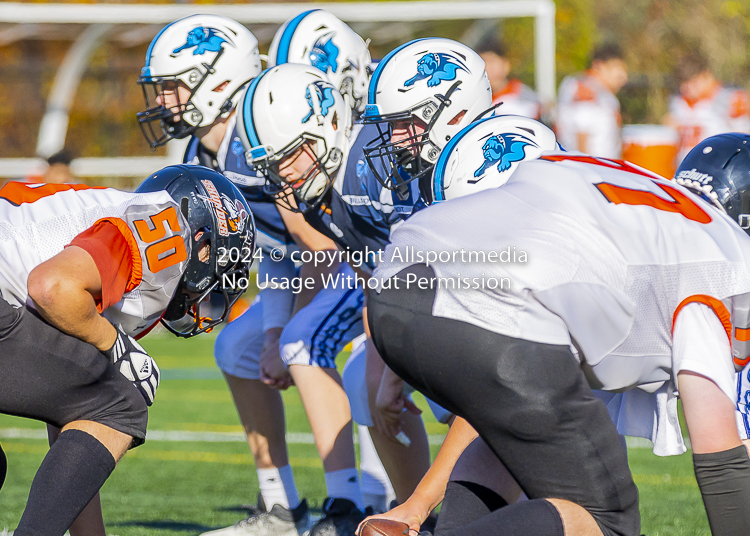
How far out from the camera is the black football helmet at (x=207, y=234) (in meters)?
2.83

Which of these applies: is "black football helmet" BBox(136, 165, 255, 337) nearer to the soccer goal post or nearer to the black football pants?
the black football pants

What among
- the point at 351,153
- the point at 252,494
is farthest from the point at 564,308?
the point at 252,494

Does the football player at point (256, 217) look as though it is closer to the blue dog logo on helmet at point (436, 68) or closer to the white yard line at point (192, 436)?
the blue dog logo on helmet at point (436, 68)

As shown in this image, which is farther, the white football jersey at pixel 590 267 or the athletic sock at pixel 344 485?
the athletic sock at pixel 344 485

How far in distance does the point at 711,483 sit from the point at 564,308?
1.68 feet

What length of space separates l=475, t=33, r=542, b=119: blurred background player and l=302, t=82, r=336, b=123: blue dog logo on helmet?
442 cm

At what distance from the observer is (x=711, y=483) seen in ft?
7.03

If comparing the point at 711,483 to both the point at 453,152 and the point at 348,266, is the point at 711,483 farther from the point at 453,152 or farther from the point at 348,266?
the point at 348,266

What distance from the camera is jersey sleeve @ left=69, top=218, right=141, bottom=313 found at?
8.12ft

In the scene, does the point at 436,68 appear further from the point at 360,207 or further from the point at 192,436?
the point at 192,436

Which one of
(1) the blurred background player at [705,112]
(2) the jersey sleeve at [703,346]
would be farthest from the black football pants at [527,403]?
(1) the blurred background player at [705,112]

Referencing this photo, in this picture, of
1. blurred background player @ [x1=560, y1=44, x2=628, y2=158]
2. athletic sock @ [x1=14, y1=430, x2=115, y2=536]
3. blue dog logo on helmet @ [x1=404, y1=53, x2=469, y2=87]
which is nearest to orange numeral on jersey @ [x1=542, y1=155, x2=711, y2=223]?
blue dog logo on helmet @ [x1=404, y1=53, x2=469, y2=87]

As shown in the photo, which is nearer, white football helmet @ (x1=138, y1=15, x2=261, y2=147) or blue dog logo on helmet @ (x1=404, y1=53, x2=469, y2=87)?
blue dog logo on helmet @ (x1=404, y1=53, x2=469, y2=87)

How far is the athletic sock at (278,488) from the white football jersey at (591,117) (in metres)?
6.98
